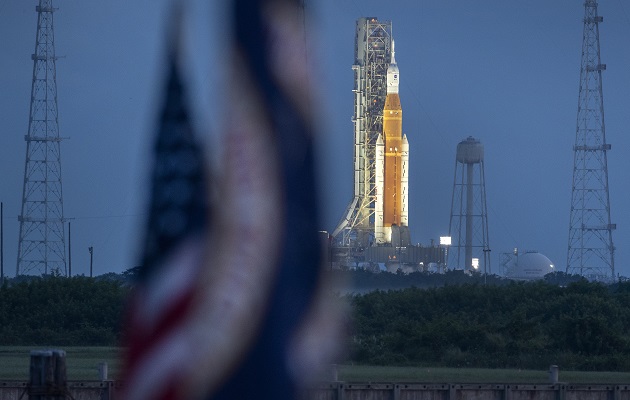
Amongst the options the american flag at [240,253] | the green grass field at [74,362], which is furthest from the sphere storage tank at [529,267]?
the american flag at [240,253]

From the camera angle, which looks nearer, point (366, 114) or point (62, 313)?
point (62, 313)

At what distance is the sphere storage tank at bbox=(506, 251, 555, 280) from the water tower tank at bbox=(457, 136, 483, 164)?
10038 millimetres

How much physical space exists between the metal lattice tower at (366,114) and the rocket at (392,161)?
174 centimetres

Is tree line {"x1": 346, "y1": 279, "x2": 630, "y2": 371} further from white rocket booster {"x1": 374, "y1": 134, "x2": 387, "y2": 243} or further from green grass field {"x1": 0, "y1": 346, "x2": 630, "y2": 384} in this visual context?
white rocket booster {"x1": 374, "y1": 134, "x2": 387, "y2": 243}

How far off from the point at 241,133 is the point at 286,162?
20 centimetres

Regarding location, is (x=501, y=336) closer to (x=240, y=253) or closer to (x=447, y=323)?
(x=447, y=323)

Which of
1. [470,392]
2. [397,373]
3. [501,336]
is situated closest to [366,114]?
[501,336]

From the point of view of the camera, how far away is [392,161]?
4286 inches

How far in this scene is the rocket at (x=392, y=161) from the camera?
355 feet

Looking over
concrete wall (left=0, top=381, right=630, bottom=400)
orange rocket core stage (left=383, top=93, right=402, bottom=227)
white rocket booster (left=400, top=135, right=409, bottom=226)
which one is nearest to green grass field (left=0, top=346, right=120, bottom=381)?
concrete wall (left=0, top=381, right=630, bottom=400)

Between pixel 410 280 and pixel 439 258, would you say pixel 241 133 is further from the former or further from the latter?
pixel 439 258

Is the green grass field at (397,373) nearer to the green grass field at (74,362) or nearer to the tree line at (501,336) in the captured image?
the green grass field at (74,362)

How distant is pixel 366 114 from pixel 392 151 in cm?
557

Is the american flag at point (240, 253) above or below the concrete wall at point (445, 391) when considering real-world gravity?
above
